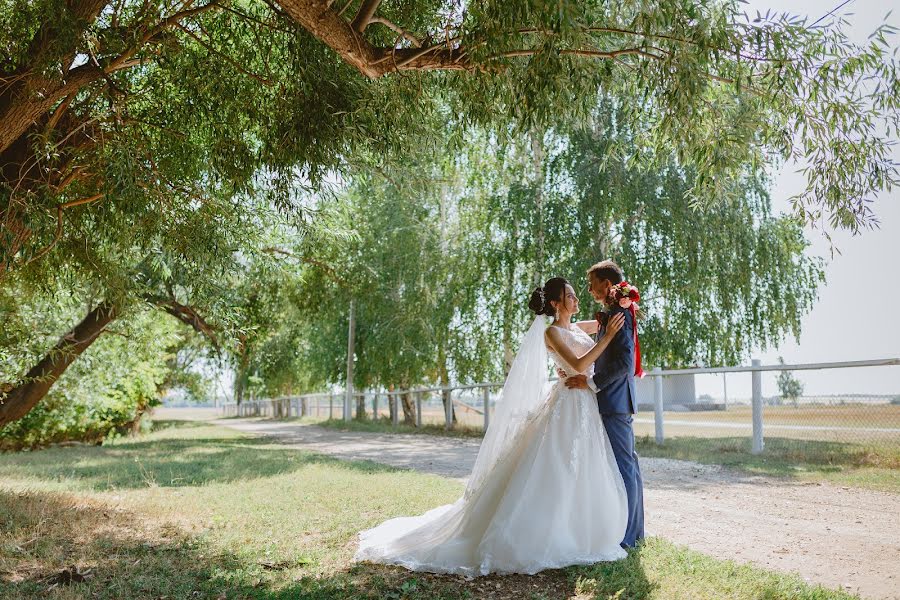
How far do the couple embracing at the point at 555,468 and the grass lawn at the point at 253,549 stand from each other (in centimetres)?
21

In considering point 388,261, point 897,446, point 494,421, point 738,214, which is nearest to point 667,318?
point 738,214

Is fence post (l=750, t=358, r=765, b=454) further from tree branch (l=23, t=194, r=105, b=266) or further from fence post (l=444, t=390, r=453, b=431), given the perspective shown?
fence post (l=444, t=390, r=453, b=431)

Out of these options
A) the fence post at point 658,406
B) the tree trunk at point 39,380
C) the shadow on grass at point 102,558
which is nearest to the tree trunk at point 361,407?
the fence post at point 658,406

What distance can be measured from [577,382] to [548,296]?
2.50 feet

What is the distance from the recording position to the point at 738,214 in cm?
1529

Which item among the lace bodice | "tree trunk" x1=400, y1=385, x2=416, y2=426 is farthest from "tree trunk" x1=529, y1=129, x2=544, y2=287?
the lace bodice

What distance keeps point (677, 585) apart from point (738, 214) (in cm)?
1259

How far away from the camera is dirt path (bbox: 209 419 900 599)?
192 inches

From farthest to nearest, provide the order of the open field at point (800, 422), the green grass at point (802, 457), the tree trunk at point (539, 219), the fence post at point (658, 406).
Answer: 1. the tree trunk at point (539, 219)
2. the fence post at point (658, 406)
3. the open field at point (800, 422)
4. the green grass at point (802, 457)

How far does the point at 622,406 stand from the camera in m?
5.39

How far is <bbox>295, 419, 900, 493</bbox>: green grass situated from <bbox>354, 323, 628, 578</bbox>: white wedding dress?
504cm

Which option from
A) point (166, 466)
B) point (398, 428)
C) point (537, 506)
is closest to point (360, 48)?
point (537, 506)

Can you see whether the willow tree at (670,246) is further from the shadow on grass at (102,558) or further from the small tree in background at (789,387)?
the shadow on grass at (102,558)

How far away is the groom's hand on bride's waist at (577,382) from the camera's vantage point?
5.40 meters
